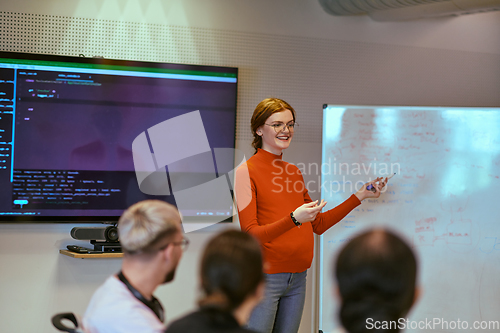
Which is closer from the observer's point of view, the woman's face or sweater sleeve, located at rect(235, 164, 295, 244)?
sweater sleeve, located at rect(235, 164, 295, 244)

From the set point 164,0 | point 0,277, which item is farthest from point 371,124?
point 0,277

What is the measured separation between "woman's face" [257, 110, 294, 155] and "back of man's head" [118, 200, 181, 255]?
1127mm

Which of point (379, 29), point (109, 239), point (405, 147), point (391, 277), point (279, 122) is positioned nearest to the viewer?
point (391, 277)

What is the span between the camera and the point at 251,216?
2238 millimetres

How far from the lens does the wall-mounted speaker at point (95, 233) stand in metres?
2.82

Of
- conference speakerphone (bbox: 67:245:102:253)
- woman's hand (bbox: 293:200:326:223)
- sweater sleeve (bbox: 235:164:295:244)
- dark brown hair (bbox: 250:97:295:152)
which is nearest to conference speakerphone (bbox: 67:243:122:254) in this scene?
conference speakerphone (bbox: 67:245:102:253)

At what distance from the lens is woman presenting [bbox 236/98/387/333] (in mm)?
2213

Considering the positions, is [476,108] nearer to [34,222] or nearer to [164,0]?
[164,0]

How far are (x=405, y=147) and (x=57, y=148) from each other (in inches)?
92.5

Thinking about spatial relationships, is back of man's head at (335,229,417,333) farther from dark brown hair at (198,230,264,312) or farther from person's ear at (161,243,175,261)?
person's ear at (161,243,175,261)

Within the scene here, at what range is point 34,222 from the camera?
9.53 feet

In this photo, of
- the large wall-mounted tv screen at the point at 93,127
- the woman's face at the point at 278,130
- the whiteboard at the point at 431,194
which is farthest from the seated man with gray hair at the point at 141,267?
the whiteboard at the point at 431,194

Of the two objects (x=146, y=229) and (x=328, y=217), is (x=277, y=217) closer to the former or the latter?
(x=328, y=217)

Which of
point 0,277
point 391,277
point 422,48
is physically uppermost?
point 422,48
